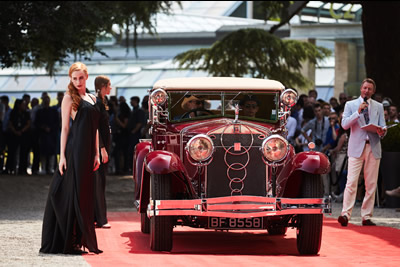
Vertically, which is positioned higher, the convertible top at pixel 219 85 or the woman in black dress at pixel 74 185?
the convertible top at pixel 219 85

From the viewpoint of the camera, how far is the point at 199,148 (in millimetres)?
9914

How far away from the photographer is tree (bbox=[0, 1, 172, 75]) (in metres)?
19.6

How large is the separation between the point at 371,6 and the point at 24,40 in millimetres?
7922

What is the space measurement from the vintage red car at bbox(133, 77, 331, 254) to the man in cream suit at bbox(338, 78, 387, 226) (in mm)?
2113

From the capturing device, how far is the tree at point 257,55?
86.1ft

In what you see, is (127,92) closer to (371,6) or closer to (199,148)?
(371,6)

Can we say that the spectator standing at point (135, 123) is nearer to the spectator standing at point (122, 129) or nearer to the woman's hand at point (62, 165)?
the spectator standing at point (122, 129)

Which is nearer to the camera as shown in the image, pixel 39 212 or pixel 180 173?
pixel 180 173

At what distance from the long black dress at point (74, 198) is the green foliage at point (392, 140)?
8.73 meters

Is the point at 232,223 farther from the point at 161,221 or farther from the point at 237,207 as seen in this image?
the point at 161,221

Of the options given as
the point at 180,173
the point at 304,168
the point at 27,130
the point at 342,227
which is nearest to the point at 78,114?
the point at 180,173

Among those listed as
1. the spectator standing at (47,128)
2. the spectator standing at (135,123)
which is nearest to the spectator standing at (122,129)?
the spectator standing at (135,123)

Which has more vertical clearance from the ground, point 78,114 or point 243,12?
point 243,12

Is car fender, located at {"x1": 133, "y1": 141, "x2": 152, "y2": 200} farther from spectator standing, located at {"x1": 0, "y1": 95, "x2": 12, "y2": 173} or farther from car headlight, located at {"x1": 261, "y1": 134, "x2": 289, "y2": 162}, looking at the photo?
spectator standing, located at {"x1": 0, "y1": 95, "x2": 12, "y2": 173}
